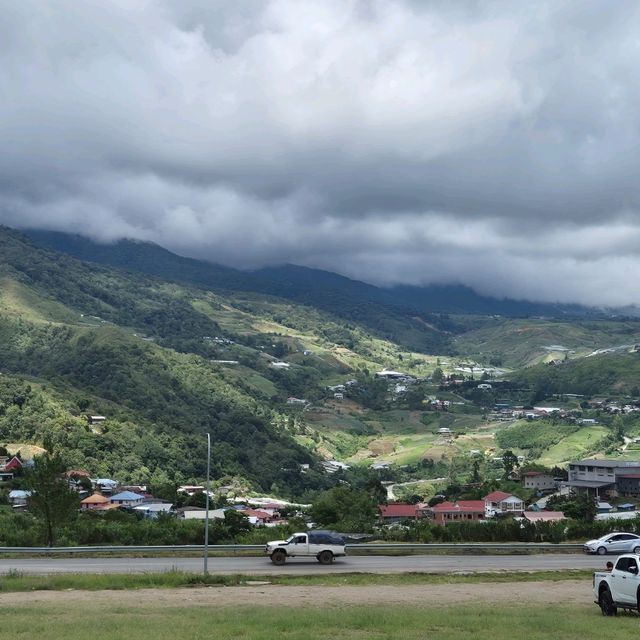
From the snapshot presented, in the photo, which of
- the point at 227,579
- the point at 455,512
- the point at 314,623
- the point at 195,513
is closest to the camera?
the point at 314,623

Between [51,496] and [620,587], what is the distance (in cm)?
2866

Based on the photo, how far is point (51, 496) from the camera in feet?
123

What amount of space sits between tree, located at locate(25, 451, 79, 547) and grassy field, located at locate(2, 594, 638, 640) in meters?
17.6

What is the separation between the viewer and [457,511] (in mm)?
76375

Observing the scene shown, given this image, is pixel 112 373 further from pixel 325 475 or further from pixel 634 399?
pixel 634 399

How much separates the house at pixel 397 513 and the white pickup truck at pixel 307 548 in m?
43.0

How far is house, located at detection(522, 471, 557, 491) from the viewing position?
319 ft

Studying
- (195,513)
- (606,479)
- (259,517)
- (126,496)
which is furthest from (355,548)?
(606,479)

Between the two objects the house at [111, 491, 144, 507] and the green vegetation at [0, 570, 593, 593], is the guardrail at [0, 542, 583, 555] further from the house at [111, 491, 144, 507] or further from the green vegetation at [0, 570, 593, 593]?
the house at [111, 491, 144, 507]

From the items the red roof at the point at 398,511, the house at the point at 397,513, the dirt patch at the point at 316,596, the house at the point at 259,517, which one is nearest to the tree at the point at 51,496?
the dirt patch at the point at 316,596

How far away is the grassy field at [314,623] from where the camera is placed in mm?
16188

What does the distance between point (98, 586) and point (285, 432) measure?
13805 centimetres

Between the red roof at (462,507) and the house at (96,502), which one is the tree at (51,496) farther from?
the red roof at (462,507)

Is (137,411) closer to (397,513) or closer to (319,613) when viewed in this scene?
(397,513)
